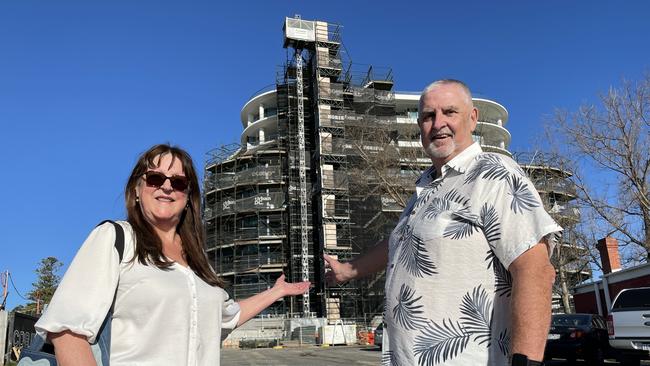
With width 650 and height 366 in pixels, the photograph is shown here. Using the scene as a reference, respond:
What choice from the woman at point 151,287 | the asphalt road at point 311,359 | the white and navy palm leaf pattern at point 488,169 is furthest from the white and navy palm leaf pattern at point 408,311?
the asphalt road at point 311,359

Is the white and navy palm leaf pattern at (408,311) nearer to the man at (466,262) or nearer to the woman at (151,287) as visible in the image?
the man at (466,262)

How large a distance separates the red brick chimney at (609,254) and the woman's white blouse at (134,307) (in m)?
25.8

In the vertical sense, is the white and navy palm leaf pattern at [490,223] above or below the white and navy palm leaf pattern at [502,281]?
above

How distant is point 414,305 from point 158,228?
1.31 metres

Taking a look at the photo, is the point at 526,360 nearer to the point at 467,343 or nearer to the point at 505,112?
the point at 467,343

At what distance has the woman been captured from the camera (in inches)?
82.4

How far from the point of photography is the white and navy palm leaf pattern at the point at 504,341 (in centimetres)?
221

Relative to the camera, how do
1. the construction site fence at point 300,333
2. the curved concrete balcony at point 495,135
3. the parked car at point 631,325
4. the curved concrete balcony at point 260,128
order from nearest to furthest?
the parked car at point 631,325 → the construction site fence at point 300,333 → the curved concrete balcony at point 495,135 → the curved concrete balcony at point 260,128

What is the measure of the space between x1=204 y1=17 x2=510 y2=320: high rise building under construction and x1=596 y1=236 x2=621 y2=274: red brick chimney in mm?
20202

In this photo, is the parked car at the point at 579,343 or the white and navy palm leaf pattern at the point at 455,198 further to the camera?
the parked car at the point at 579,343

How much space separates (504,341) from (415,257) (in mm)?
524

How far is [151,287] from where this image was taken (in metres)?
2.33

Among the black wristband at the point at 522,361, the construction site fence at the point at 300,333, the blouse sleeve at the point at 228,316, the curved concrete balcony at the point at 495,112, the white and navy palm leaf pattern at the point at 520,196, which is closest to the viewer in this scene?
the black wristband at the point at 522,361

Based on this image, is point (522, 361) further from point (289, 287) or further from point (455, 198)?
point (289, 287)
